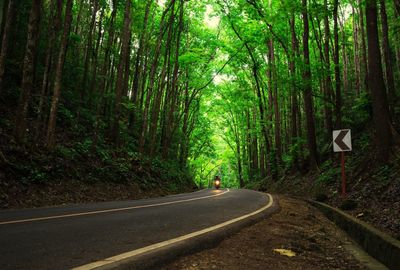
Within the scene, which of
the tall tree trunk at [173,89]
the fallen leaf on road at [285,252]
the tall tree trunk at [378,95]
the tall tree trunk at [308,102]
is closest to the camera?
the fallen leaf on road at [285,252]

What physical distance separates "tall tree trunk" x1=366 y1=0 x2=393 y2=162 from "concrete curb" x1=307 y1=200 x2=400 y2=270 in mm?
3690

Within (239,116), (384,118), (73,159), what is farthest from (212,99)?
(384,118)

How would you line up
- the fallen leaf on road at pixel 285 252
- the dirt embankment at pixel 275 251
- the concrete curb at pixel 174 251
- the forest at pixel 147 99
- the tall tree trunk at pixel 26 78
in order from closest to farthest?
the concrete curb at pixel 174 251, the dirt embankment at pixel 275 251, the fallen leaf on road at pixel 285 252, the forest at pixel 147 99, the tall tree trunk at pixel 26 78

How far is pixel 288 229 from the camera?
730cm

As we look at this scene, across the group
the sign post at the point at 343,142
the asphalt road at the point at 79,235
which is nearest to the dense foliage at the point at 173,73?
the sign post at the point at 343,142

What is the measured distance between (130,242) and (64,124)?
1573cm

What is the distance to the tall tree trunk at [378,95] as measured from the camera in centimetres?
1083

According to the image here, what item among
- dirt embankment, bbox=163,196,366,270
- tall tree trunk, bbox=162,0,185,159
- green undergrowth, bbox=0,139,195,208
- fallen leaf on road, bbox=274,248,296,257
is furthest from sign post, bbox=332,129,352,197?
tall tree trunk, bbox=162,0,185,159

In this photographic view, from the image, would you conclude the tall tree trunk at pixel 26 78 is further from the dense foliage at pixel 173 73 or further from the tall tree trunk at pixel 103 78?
the tall tree trunk at pixel 103 78

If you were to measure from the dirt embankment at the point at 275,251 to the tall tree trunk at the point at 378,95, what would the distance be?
15.7 feet

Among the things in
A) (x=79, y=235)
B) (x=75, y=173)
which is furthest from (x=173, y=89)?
(x=79, y=235)

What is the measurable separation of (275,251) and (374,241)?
73.1 inches

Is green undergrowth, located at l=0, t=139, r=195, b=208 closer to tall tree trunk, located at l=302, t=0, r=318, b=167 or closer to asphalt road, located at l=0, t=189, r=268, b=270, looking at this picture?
asphalt road, located at l=0, t=189, r=268, b=270

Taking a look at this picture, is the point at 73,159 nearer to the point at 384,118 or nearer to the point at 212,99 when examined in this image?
the point at 384,118
